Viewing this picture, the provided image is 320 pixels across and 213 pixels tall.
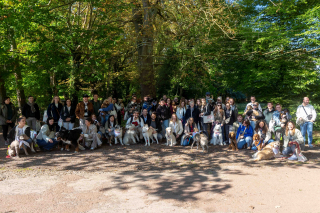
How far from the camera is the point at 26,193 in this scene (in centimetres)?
493

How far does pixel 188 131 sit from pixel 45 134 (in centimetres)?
507

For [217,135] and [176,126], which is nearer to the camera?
[217,135]

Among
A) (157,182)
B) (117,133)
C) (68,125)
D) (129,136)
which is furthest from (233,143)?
(68,125)

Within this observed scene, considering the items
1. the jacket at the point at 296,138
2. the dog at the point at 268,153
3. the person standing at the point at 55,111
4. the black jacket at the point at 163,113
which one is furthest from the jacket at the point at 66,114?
the jacket at the point at 296,138

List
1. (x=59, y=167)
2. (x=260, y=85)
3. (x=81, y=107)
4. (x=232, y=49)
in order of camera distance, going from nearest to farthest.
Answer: (x=59, y=167)
(x=81, y=107)
(x=260, y=85)
(x=232, y=49)

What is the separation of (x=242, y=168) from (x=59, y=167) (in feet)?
16.3

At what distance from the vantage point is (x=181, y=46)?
41.9 ft

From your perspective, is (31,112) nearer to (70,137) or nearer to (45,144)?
(45,144)

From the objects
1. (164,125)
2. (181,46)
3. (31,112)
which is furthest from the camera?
(181,46)

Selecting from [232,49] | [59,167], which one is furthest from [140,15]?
[59,167]

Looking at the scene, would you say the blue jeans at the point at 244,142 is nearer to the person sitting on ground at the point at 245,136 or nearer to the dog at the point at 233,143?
the person sitting on ground at the point at 245,136

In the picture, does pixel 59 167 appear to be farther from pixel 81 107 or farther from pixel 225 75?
pixel 225 75

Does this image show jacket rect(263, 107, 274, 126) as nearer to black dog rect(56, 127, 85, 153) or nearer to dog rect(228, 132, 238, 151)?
dog rect(228, 132, 238, 151)

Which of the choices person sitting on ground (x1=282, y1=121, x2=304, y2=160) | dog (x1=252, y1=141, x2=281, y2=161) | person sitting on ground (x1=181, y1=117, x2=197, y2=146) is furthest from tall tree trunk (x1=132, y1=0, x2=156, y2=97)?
person sitting on ground (x1=282, y1=121, x2=304, y2=160)
